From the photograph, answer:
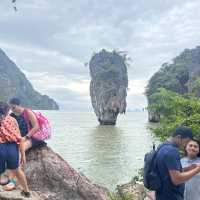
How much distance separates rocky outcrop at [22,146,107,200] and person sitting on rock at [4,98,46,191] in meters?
0.39

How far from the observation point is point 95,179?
766 inches

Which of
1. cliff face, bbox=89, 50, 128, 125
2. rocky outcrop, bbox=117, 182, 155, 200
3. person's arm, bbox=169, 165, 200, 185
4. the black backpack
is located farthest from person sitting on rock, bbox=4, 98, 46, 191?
cliff face, bbox=89, 50, 128, 125

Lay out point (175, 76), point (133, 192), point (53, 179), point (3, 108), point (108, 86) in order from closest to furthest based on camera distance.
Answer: point (3, 108) → point (53, 179) → point (133, 192) → point (175, 76) → point (108, 86)

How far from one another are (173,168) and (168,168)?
5 cm

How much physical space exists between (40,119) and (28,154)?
38.0 inches

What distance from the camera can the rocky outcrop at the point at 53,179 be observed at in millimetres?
7617

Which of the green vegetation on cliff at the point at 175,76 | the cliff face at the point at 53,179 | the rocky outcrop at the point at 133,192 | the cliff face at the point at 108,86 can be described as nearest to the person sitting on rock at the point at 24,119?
Result: the cliff face at the point at 53,179

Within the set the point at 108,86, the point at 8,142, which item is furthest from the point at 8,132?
the point at 108,86

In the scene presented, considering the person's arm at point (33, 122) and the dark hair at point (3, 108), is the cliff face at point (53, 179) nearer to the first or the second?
the person's arm at point (33, 122)

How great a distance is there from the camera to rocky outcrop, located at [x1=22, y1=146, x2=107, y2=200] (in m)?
7.62

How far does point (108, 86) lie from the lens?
9544cm

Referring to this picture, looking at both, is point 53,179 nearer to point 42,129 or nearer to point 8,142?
point 42,129

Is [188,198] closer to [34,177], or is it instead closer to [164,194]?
[164,194]

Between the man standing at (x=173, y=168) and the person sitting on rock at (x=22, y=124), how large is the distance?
323 cm
